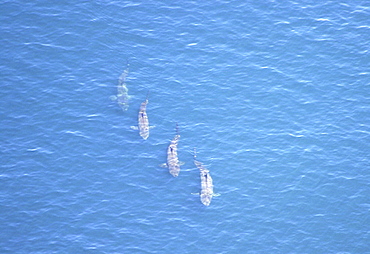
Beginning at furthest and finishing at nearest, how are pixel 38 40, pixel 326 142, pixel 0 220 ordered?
pixel 38 40 → pixel 326 142 → pixel 0 220

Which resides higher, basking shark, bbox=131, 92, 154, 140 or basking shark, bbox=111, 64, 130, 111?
basking shark, bbox=111, 64, 130, 111

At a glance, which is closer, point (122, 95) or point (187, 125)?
point (187, 125)

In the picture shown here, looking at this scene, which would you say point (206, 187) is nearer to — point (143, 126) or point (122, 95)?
point (143, 126)

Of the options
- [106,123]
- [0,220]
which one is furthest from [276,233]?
[0,220]

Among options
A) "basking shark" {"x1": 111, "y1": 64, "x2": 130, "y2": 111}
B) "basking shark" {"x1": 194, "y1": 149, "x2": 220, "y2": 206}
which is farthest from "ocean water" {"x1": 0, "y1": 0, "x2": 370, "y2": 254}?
"basking shark" {"x1": 111, "y1": 64, "x2": 130, "y2": 111}

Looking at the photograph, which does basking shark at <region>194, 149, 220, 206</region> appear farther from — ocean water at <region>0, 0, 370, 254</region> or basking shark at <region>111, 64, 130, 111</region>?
basking shark at <region>111, 64, 130, 111</region>

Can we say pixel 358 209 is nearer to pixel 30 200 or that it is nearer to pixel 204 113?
pixel 204 113

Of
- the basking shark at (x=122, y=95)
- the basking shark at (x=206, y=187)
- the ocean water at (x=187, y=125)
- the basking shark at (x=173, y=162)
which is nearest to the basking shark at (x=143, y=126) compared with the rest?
the ocean water at (x=187, y=125)

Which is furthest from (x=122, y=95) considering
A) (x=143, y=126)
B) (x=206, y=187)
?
(x=206, y=187)
